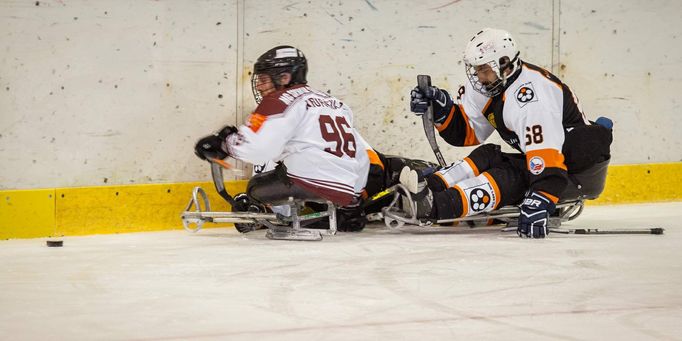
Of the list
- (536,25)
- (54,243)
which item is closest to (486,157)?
(536,25)

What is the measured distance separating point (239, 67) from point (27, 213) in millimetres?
1403

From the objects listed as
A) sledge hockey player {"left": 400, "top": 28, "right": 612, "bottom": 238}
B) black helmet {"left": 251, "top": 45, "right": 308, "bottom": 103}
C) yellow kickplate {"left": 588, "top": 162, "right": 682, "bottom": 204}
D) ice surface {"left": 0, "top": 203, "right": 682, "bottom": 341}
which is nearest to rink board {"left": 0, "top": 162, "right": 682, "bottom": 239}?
ice surface {"left": 0, "top": 203, "right": 682, "bottom": 341}

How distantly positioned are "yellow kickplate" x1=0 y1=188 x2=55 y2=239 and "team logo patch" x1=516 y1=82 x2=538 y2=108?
244cm

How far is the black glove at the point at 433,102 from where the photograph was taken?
6102mm

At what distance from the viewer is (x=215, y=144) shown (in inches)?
219

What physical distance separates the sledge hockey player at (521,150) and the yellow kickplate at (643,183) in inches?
49.3

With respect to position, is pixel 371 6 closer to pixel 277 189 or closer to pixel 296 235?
pixel 277 189

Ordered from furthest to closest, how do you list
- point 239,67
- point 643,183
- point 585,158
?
point 643,183 → point 239,67 → point 585,158

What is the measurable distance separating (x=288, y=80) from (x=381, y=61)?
3.60 feet

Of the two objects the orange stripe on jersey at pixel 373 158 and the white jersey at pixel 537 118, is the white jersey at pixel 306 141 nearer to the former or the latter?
the orange stripe on jersey at pixel 373 158

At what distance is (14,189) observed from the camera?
5.80 metres

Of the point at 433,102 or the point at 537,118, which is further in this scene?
the point at 433,102

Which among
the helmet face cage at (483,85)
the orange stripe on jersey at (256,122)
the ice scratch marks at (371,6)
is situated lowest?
the orange stripe on jersey at (256,122)

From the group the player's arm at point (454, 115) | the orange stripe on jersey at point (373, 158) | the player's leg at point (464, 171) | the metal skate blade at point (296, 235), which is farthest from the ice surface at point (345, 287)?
the player's arm at point (454, 115)
